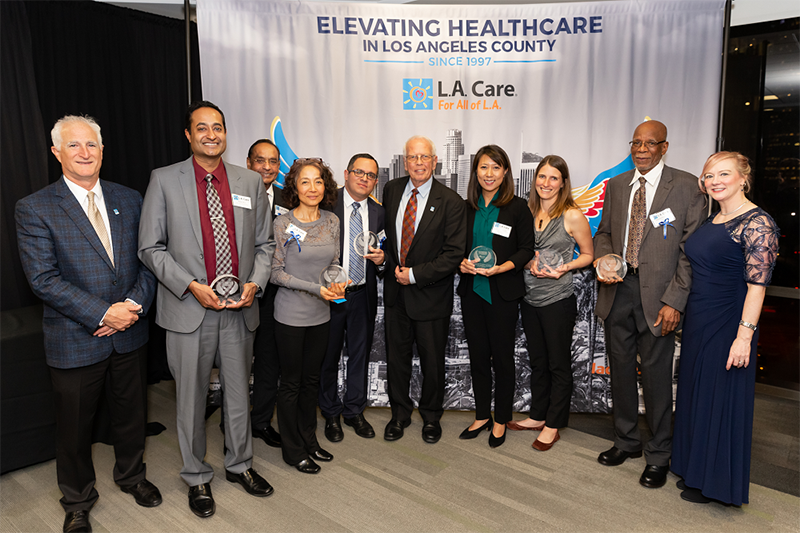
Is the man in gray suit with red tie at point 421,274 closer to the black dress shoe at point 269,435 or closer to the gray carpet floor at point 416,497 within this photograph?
the gray carpet floor at point 416,497

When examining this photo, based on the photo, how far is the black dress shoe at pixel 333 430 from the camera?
341cm

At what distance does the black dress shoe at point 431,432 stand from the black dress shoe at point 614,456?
3.41 ft

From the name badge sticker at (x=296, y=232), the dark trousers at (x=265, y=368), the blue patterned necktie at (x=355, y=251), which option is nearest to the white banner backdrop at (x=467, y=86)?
the blue patterned necktie at (x=355, y=251)

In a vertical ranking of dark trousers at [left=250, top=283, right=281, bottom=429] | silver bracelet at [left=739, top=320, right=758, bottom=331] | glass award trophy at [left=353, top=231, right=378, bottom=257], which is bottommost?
dark trousers at [left=250, top=283, right=281, bottom=429]

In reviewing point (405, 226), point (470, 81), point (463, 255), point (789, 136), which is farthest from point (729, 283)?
point (789, 136)

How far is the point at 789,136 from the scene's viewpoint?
4242mm

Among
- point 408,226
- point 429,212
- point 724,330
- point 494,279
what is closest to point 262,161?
point 408,226

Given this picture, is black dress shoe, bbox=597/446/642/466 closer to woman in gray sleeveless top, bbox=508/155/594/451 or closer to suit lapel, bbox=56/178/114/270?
woman in gray sleeveless top, bbox=508/155/594/451

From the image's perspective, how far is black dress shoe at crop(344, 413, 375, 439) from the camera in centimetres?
348

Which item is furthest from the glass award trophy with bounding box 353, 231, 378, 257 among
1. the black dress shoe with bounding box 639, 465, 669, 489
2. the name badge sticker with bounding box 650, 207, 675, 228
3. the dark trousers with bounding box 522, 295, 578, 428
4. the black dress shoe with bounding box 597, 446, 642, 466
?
the black dress shoe with bounding box 639, 465, 669, 489

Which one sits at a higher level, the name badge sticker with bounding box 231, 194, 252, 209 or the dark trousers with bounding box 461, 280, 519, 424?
the name badge sticker with bounding box 231, 194, 252, 209

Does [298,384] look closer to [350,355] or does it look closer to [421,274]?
[350,355]

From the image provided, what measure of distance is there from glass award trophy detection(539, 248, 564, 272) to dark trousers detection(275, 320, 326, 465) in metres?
1.39

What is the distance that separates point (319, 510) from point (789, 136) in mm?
4687
